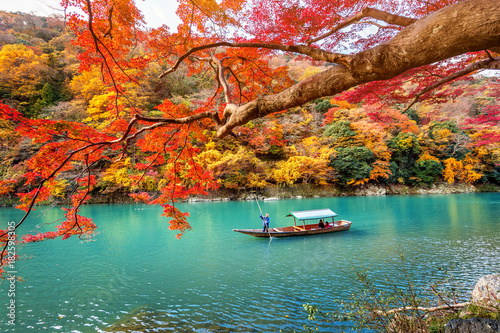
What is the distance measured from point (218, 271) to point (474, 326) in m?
4.91

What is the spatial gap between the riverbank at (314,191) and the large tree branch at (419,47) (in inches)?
685

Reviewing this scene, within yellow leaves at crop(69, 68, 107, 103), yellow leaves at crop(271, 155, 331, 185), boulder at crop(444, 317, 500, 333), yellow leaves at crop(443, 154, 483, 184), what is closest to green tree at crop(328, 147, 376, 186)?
yellow leaves at crop(271, 155, 331, 185)

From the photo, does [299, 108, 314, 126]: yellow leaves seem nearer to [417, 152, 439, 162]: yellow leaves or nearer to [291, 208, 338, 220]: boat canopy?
[417, 152, 439, 162]: yellow leaves

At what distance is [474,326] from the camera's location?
197cm

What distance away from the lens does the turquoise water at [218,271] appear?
407cm

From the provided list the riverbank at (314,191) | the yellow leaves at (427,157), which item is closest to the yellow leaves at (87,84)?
the riverbank at (314,191)

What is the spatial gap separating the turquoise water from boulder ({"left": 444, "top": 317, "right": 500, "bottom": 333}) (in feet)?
6.19

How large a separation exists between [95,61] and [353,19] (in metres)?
4.17

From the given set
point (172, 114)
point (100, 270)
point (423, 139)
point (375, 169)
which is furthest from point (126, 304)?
point (423, 139)

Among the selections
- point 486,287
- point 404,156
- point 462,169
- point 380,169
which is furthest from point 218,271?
point 462,169

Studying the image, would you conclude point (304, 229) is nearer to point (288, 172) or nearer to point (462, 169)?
point (288, 172)

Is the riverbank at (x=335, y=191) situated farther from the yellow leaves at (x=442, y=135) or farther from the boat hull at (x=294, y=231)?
the boat hull at (x=294, y=231)

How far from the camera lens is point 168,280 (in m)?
5.51

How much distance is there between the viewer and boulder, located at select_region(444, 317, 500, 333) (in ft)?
6.25
